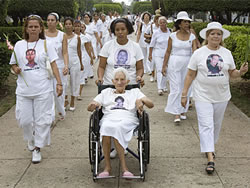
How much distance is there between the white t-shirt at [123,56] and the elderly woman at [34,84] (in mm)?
707

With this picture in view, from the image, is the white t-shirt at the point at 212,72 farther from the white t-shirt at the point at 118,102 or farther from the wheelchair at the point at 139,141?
the wheelchair at the point at 139,141

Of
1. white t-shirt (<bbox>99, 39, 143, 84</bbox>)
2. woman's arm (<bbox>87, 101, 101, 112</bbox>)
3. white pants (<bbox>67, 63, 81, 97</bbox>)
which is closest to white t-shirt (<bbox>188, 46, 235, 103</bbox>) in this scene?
white t-shirt (<bbox>99, 39, 143, 84</bbox>)

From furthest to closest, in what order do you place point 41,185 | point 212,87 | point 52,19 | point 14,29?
1. point 14,29
2. point 52,19
3. point 212,87
4. point 41,185

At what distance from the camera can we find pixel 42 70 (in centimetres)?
485

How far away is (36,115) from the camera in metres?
4.92

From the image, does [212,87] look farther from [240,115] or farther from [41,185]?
[240,115]

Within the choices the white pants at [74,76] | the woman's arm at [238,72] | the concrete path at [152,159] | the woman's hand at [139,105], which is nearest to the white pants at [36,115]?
the concrete path at [152,159]

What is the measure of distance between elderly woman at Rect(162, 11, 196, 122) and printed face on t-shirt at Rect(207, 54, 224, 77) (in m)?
1.98

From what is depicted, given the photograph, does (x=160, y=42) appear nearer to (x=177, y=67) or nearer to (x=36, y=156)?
(x=177, y=67)

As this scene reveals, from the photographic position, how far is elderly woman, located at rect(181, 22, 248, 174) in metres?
4.59

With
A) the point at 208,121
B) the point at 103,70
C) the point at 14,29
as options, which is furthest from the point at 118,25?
the point at 14,29

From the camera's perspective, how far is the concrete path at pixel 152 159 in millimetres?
4320

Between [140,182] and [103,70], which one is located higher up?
[103,70]

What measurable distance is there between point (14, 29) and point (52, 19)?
33.4ft
